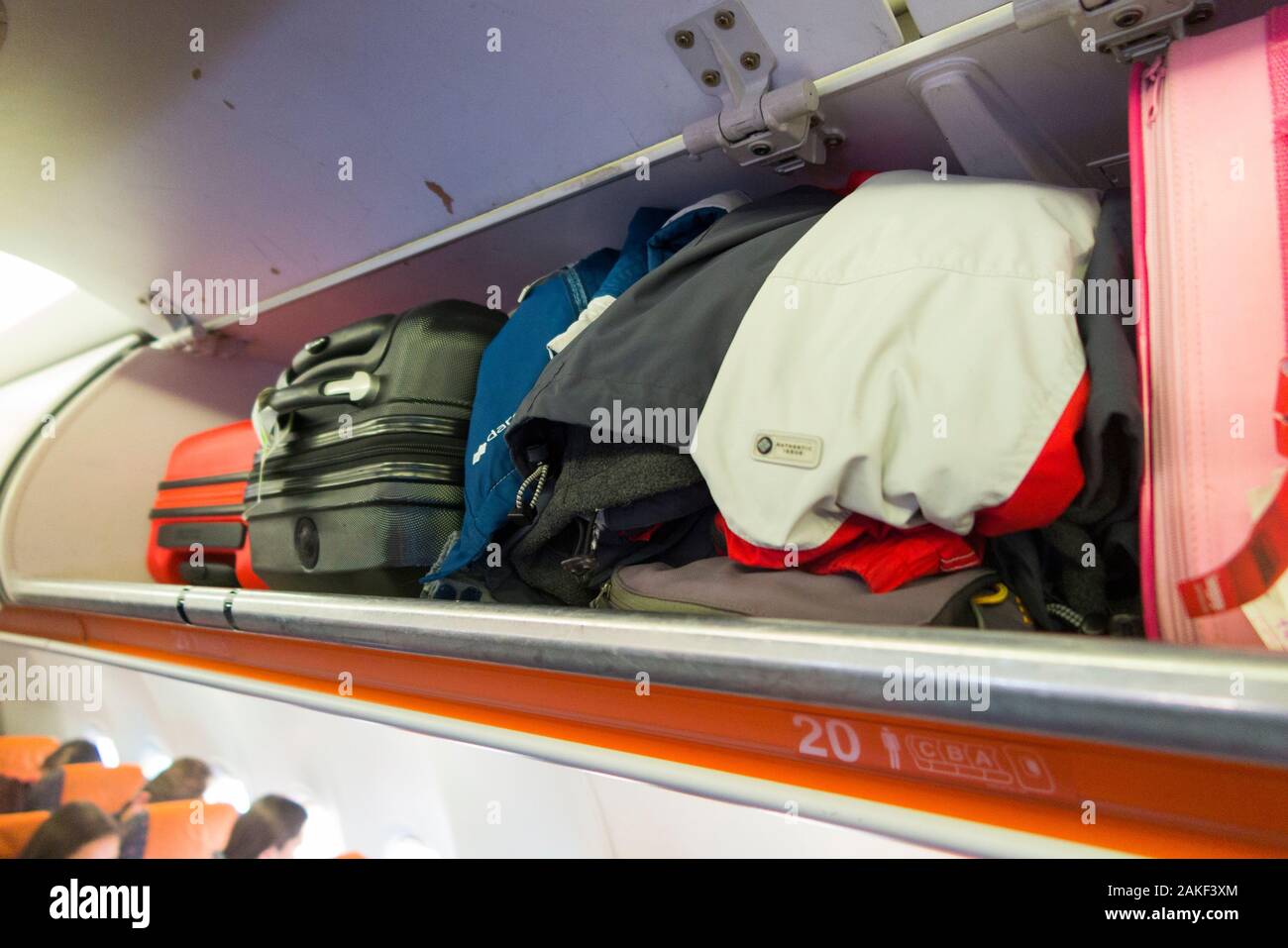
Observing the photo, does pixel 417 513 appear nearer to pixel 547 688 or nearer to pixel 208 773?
pixel 547 688

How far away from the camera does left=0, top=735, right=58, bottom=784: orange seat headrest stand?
1.69 m

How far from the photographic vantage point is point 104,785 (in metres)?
1.49

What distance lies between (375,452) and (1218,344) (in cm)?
104

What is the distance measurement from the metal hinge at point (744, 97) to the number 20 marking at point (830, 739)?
2.20 feet

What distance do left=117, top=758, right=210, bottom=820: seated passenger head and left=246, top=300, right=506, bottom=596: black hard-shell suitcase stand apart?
1.09 ft

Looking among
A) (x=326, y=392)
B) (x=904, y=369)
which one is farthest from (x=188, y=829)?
(x=904, y=369)

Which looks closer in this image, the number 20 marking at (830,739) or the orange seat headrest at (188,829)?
the number 20 marking at (830,739)

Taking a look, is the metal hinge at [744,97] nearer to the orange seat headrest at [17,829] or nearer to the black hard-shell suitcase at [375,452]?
the black hard-shell suitcase at [375,452]

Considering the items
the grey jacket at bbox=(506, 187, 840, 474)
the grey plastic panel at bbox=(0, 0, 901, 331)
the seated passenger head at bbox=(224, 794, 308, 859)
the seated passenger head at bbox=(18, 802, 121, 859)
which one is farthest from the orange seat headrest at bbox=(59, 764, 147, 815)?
the grey jacket at bbox=(506, 187, 840, 474)

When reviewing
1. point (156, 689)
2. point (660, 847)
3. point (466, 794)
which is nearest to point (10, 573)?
point (156, 689)

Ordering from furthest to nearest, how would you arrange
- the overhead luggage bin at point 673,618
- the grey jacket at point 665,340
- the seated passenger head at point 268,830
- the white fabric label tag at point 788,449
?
the seated passenger head at point 268,830, the grey jacket at point 665,340, the white fabric label tag at point 788,449, the overhead luggage bin at point 673,618

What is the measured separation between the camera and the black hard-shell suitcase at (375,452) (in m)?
1.19

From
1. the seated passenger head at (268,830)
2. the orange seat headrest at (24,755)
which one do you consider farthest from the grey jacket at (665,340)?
the orange seat headrest at (24,755)

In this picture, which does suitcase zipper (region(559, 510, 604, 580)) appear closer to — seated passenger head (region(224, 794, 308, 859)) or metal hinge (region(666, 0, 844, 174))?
metal hinge (region(666, 0, 844, 174))
